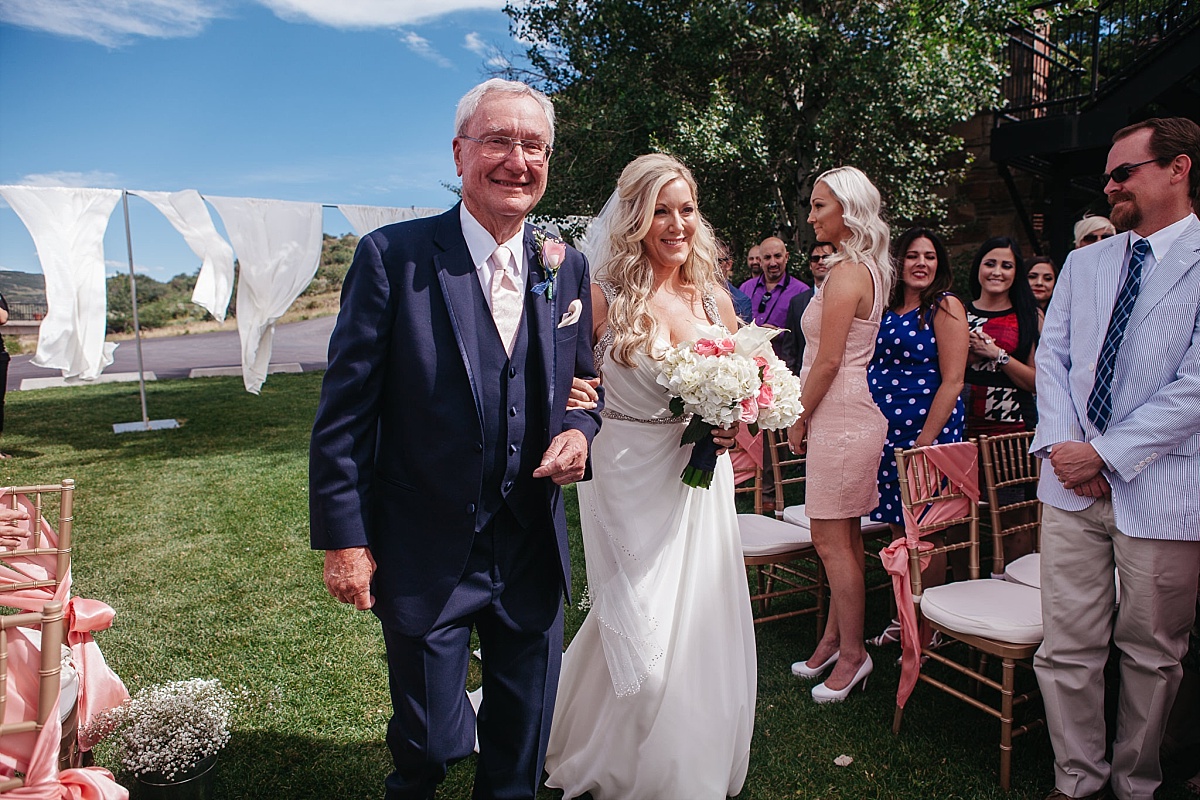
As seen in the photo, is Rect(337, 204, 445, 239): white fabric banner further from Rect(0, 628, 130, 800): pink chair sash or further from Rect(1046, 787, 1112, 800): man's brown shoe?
Rect(1046, 787, 1112, 800): man's brown shoe

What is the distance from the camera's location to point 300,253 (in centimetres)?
1028

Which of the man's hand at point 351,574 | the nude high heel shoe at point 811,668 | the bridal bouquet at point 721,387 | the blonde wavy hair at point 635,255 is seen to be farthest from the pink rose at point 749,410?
the nude high heel shoe at point 811,668

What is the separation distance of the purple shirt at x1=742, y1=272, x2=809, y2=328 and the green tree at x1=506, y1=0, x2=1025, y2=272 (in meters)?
2.20

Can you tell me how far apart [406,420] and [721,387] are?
1.10m

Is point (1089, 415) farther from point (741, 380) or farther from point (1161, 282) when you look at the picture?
point (741, 380)

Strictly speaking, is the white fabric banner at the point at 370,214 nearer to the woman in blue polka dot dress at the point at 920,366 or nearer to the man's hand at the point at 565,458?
the woman in blue polka dot dress at the point at 920,366

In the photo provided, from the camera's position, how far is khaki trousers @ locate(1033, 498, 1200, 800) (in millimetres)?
2545

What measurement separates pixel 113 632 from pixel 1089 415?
475 cm

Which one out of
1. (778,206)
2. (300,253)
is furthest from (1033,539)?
(300,253)

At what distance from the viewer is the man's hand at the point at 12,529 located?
91.5 inches

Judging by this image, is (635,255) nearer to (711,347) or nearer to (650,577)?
(711,347)

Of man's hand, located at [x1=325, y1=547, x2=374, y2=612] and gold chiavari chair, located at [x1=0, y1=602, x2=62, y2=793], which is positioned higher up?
man's hand, located at [x1=325, y1=547, x2=374, y2=612]

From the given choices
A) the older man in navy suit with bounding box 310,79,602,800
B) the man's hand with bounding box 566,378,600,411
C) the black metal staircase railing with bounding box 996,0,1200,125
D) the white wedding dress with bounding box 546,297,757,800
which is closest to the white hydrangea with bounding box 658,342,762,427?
the white wedding dress with bounding box 546,297,757,800

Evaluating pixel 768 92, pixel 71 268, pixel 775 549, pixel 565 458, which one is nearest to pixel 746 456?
pixel 775 549
